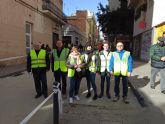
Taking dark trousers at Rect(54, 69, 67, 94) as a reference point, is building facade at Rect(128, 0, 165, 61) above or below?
above

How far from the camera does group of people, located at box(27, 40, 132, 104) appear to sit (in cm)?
863

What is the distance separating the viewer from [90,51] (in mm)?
9094

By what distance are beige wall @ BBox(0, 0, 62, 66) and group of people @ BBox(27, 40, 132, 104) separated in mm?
10825

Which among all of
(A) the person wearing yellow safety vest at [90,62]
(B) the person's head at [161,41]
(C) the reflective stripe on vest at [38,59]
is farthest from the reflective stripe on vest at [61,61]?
(B) the person's head at [161,41]

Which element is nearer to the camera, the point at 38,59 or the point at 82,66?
the point at 82,66

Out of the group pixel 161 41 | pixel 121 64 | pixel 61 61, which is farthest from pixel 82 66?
pixel 161 41

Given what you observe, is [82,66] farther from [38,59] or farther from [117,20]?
[117,20]

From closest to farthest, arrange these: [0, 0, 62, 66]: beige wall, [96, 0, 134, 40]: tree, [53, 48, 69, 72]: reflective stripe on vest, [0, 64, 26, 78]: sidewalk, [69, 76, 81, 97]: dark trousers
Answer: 1. [69, 76, 81, 97]: dark trousers
2. [53, 48, 69, 72]: reflective stripe on vest
3. [0, 64, 26, 78]: sidewalk
4. [0, 0, 62, 66]: beige wall
5. [96, 0, 134, 40]: tree

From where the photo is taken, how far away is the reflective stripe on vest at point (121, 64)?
28.1 feet

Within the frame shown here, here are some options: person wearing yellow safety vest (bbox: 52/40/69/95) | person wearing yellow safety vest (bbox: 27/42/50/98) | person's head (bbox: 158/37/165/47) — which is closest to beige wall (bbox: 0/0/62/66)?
person wearing yellow safety vest (bbox: 27/42/50/98)

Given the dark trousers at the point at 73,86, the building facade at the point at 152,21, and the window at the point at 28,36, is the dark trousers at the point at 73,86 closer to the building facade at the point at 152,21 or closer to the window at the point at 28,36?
the building facade at the point at 152,21

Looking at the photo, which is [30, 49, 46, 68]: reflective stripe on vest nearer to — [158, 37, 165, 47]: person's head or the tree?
[158, 37, 165, 47]: person's head

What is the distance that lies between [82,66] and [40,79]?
149cm

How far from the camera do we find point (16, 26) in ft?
74.6
